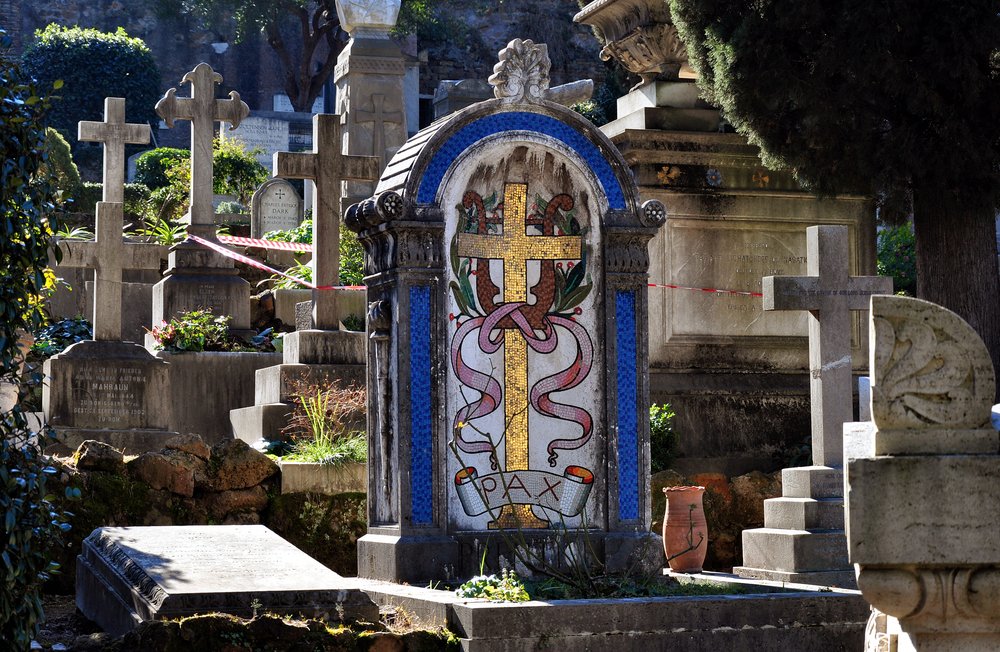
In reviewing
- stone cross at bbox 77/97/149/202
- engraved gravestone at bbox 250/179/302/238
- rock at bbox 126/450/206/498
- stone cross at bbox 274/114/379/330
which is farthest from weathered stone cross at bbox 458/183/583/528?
engraved gravestone at bbox 250/179/302/238

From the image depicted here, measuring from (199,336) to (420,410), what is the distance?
5996 millimetres

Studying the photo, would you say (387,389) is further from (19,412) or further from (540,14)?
(540,14)

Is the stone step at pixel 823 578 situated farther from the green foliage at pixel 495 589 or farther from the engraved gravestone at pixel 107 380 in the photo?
the engraved gravestone at pixel 107 380

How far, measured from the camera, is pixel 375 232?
8438mm

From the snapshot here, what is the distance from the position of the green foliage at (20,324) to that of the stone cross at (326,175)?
25.1ft

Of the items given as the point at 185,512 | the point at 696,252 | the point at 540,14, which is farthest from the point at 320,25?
the point at 185,512

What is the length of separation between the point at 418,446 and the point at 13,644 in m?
3.21

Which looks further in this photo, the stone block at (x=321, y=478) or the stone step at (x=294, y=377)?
the stone step at (x=294, y=377)

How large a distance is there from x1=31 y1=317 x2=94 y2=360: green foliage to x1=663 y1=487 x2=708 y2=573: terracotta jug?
7830 millimetres

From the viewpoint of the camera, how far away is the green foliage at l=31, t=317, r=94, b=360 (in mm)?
14891

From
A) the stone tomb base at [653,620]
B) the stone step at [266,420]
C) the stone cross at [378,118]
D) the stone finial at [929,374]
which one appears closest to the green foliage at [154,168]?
the stone cross at [378,118]

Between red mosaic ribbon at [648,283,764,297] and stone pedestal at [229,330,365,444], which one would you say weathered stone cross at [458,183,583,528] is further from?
red mosaic ribbon at [648,283,764,297]

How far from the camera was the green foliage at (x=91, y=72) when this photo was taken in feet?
128

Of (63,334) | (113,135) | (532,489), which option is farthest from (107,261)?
(532,489)
